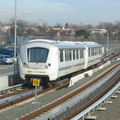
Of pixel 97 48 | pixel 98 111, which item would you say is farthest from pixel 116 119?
pixel 97 48

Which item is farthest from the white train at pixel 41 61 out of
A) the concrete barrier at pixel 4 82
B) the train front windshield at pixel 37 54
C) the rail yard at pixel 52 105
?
the concrete barrier at pixel 4 82

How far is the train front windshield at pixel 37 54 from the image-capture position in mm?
16703

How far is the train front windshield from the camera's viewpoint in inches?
658

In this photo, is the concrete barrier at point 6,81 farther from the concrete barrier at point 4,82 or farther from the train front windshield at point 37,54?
the train front windshield at point 37,54

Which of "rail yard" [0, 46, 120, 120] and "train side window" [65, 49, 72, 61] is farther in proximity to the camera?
"train side window" [65, 49, 72, 61]

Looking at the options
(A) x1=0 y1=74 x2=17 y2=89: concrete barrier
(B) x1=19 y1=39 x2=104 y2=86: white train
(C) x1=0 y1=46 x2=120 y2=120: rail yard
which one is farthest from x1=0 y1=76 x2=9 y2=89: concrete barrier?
(B) x1=19 y1=39 x2=104 y2=86: white train

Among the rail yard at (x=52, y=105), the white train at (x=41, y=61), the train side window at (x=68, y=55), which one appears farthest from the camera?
the train side window at (x=68, y=55)

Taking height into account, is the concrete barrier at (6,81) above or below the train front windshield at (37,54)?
below

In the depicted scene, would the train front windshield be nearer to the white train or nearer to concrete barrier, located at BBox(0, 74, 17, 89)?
the white train

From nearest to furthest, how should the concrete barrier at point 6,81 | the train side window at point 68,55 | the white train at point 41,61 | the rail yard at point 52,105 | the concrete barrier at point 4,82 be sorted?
1. the rail yard at point 52,105
2. the white train at point 41,61
3. the concrete barrier at point 4,82
4. the concrete barrier at point 6,81
5. the train side window at point 68,55

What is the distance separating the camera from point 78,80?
70.1ft

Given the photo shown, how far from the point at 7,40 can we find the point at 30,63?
6951 cm

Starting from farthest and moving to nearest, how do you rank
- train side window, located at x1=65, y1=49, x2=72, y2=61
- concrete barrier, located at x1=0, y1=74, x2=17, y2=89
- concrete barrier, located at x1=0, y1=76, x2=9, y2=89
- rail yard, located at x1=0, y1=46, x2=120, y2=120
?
train side window, located at x1=65, y1=49, x2=72, y2=61, concrete barrier, located at x1=0, y1=74, x2=17, y2=89, concrete barrier, located at x1=0, y1=76, x2=9, y2=89, rail yard, located at x1=0, y1=46, x2=120, y2=120

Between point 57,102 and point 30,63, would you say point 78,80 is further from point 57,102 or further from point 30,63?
point 57,102
